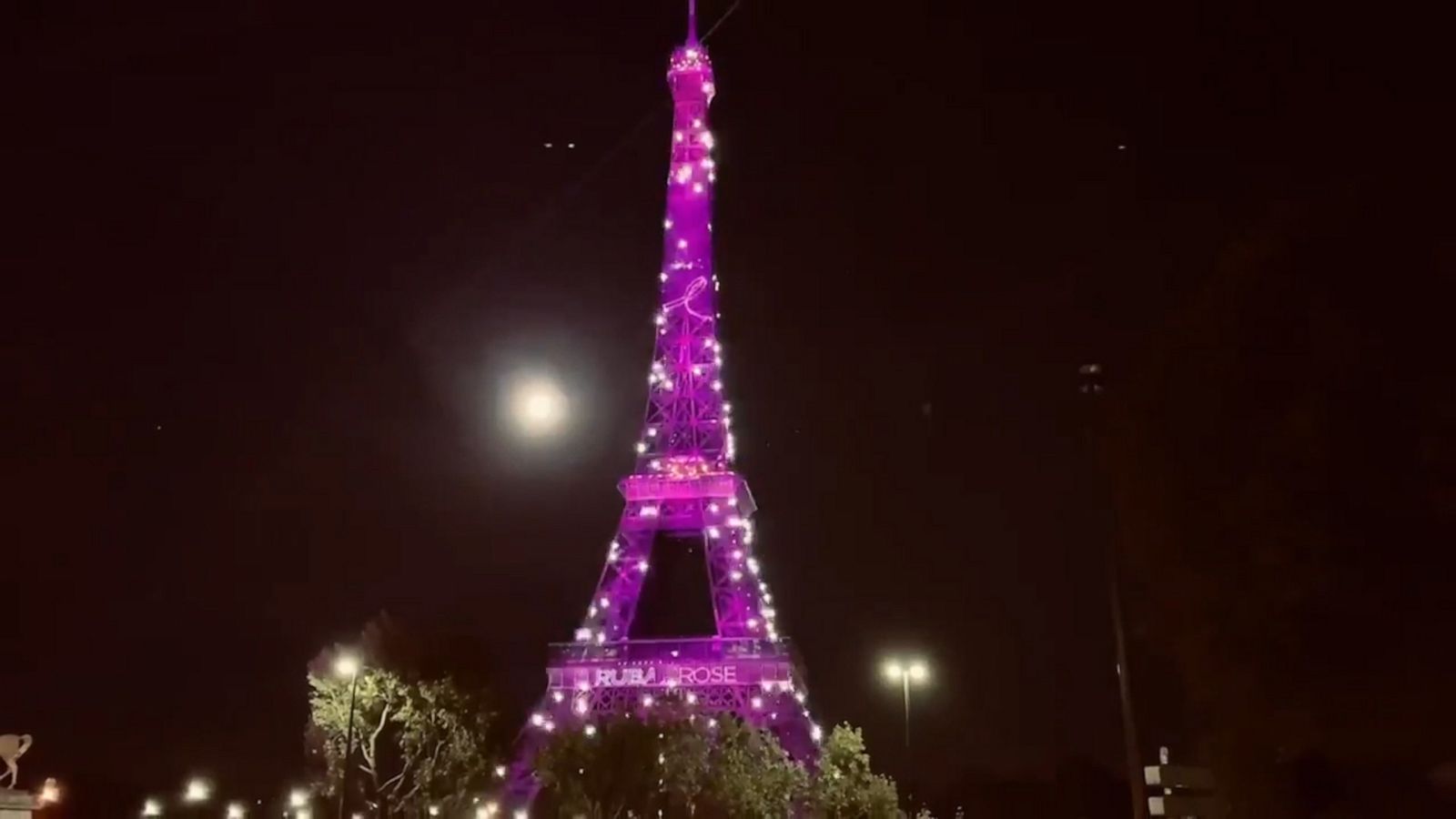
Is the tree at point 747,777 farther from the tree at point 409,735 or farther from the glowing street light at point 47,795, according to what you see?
the glowing street light at point 47,795

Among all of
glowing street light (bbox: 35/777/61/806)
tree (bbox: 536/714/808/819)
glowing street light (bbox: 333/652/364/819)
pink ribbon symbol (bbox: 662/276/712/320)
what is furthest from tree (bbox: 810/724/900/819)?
pink ribbon symbol (bbox: 662/276/712/320)

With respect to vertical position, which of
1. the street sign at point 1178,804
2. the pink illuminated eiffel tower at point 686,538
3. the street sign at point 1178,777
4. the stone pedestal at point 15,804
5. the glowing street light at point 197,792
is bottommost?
the street sign at point 1178,804

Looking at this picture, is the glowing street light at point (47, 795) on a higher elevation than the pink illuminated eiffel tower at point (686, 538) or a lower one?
lower

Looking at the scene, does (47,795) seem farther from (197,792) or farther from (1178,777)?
(197,792)

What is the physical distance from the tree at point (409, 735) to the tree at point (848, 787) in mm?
9594

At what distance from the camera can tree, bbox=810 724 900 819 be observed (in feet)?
111

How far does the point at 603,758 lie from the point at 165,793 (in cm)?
2895

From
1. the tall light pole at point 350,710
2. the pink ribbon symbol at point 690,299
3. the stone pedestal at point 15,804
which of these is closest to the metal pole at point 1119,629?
the stone pedestal at point 15,804

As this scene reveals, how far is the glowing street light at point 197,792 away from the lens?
48.9m

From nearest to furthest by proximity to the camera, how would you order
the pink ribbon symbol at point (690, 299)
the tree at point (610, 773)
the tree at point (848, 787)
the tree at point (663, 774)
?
the tree at point (663, 774)
the tree at point (610, 773)
the tree at point (848, 787)
the pink ribbon symbol at point (690, 299)

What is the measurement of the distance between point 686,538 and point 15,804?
38996 mm

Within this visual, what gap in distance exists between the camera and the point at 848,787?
34125mm

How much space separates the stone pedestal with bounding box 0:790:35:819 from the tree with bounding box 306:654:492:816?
2166 cm

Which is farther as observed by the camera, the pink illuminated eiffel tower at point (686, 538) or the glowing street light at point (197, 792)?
the glowing street light at point (197, 792)
